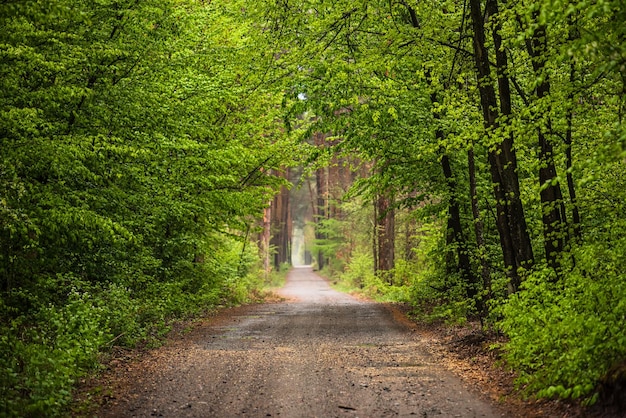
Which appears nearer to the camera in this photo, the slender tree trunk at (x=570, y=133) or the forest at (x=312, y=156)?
the forest at (x=312, y=156)

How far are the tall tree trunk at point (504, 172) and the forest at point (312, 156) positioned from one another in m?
0.04

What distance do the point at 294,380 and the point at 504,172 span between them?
16.3 feet

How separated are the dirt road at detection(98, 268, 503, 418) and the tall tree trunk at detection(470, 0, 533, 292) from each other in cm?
238

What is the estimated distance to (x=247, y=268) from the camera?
90.1 feet

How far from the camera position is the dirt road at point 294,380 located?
6.58 metres

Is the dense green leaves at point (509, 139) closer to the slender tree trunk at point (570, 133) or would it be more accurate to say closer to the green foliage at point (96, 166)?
the slender tree trunk at point (570, 133)

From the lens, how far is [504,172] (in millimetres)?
9867

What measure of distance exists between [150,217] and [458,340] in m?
6.53

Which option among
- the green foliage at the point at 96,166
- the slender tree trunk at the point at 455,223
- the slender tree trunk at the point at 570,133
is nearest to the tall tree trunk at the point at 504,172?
the slender tree trunk at the point at 570,133

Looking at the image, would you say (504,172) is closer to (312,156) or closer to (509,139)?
(509,139)

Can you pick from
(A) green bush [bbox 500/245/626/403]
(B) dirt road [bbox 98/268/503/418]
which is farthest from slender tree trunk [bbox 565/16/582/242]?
(B) dirt road [bbox 98/268/503/418]

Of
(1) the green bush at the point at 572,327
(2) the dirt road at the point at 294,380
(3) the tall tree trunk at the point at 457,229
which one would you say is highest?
(3) the tall tree trunk at the point at 457,229

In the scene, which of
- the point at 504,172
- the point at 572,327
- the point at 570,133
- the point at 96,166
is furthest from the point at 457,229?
the point at 96,166

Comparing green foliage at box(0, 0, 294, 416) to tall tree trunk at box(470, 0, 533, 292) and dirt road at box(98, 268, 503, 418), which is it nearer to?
dirt road at box(98, 268, 503, 418)
